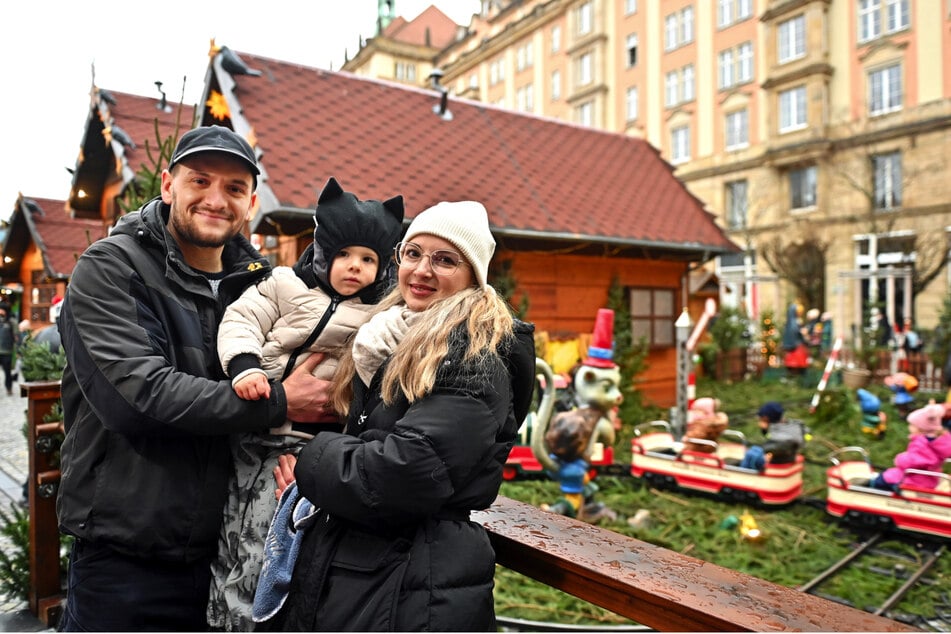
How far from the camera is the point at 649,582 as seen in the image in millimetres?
1450

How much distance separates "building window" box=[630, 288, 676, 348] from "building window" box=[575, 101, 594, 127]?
25668mm

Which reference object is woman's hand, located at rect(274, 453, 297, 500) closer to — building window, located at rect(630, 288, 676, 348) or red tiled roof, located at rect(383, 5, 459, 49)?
building window, located at rect(630, 288, 676, 348)

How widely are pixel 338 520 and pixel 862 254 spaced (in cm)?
2730

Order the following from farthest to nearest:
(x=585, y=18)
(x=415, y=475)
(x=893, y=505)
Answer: (x=585, y=18)
(x=893, y=505)
(x=415, y=475)

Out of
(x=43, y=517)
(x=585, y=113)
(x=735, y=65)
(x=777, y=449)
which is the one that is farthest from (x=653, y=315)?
(x=585, y=113)

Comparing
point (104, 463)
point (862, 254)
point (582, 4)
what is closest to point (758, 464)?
point (104, 463)

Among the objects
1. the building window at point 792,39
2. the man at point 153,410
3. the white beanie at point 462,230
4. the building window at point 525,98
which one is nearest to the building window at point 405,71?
the building window at point 525,98

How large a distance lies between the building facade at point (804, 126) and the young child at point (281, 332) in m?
20.0

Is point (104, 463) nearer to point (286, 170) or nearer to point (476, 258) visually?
point (476, 258)

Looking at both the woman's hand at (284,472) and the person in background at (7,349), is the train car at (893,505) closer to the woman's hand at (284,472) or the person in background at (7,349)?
the woman's hand at (284,472)

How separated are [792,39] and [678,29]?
598 centimetres

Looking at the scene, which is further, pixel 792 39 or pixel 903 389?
pixel 792 39

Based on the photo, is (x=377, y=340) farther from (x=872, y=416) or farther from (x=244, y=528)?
(x=872, y=416)

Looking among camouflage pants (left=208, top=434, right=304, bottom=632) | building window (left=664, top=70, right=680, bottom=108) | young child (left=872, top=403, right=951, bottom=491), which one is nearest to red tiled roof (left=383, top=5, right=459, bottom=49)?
building window (left=664, top=70, right=680, bottom=108)
